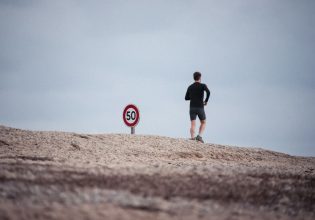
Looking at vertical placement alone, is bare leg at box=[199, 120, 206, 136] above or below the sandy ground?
above

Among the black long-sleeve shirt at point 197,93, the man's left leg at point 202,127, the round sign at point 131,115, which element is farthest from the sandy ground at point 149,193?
the black long-sleeve shirt at point 197,93

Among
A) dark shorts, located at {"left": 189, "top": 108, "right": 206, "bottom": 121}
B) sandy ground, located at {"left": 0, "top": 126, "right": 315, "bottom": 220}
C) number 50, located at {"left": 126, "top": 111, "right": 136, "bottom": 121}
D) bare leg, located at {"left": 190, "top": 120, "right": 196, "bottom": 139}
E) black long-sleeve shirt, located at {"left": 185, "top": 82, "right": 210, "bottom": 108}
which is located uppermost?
black long-sleeve shirt, located at {"left": 185, "top": 82, "right": 210, "bottom": 108}

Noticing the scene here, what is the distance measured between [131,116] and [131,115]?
3 cm

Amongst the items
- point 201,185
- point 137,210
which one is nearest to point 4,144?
point 201,185

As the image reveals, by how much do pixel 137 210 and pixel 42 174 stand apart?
2052 millimetres

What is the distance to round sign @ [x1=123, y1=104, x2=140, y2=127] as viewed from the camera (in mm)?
12312

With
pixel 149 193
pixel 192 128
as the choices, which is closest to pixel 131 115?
pixel 192 128

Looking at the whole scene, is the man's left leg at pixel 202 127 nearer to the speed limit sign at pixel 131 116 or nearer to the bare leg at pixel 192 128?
the bare leg at pixel 192 128

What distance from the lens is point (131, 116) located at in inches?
488

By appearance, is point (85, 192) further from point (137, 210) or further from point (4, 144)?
point (4, 144)

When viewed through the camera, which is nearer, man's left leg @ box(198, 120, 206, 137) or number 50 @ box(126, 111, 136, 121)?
number 50 @ box(126, 111, 136, 121)

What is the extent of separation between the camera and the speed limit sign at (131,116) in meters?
12.3

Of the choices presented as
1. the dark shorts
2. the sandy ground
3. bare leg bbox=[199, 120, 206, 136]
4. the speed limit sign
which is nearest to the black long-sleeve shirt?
the dark shorts

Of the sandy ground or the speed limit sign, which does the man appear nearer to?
the speed limit sign
